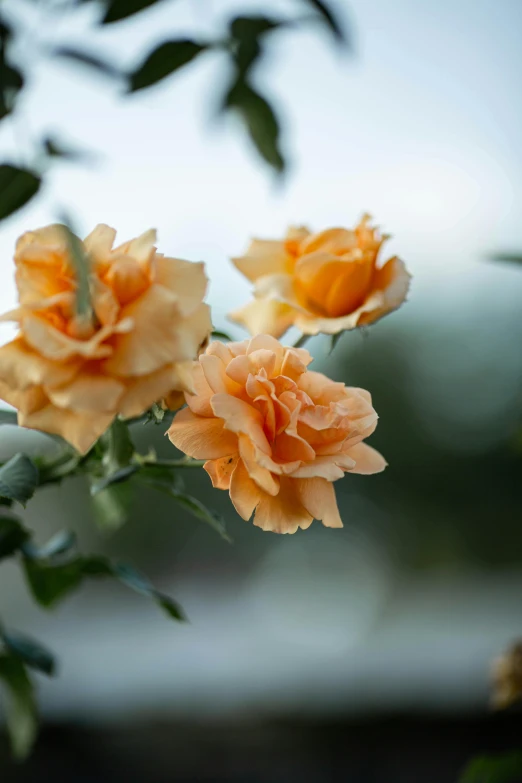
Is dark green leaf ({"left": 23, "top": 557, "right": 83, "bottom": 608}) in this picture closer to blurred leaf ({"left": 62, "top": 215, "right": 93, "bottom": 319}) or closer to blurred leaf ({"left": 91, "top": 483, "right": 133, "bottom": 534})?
blurred leaf ({"left": 91, "top": 483, "right": 133, "bottom": 534})

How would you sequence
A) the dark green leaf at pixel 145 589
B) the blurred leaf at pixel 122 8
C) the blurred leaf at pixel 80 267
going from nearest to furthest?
the blurred leaf at pixel 80 267 < the blurred leaf at pixel 122 8 < the dark green leaf at pixel 145 589

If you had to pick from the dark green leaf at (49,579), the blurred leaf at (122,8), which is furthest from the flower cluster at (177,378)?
the dark green leaf at (49,579)

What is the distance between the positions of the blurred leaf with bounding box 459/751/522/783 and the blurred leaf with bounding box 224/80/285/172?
471mm

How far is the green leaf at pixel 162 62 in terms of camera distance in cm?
33

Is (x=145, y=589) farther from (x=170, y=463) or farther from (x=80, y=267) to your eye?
(x=80, y=267)

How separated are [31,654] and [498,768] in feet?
1.19

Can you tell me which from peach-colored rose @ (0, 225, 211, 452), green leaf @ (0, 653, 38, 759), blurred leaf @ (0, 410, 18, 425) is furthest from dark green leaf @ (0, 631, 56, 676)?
peach-colored rose @ (0, 225, 211, 452)

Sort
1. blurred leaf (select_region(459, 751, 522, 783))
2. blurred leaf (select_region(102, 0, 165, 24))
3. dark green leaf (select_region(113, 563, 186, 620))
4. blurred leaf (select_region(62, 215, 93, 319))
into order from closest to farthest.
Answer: blurred leaf (select_region(62, 215, 93, 319)) → blurred leaf (select_region(102, 0, 165, 24)) → dark green leaf (select_region(113, 563, 186, 620)) → blurred leaf (select_region(459, 751, 522, 783))

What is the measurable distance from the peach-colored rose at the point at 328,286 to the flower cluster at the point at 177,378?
11mm

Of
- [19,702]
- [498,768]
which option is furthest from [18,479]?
[498,768]

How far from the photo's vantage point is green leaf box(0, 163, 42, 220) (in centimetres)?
33

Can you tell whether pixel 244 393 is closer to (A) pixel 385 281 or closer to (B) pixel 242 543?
(A) pixel 385 281

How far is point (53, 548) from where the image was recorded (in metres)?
0.49

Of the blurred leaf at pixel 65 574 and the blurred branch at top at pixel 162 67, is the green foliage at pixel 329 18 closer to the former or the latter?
the blurred branch at top at pixel 162 67
